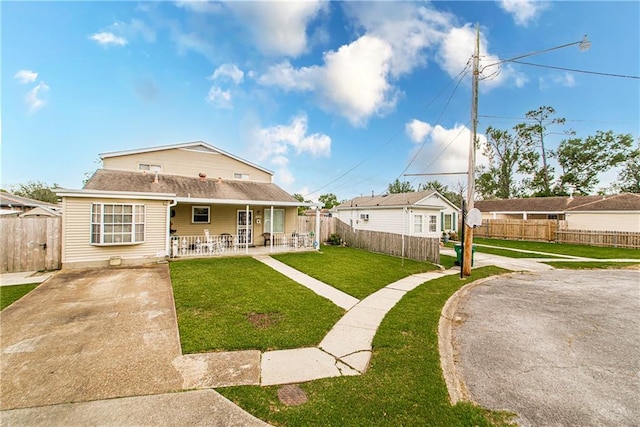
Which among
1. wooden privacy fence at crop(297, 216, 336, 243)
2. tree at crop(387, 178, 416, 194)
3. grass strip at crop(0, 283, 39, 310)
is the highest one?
tree at crop(387, 178, 416, 194)

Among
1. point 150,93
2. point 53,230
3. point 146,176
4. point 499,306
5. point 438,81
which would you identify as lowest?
point 499,306

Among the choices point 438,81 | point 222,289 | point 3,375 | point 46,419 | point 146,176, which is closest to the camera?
point 46,419

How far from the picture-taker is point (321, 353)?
4.21m

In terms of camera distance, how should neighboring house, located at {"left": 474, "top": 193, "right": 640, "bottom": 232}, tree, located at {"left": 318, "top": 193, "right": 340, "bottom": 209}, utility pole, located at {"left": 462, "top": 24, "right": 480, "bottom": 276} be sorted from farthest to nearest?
tree, located at {"left": 318, "top": 193, "right": 340, "bottom": 209}
neighboring house, located at {"left": 474, "top": 193, "right": 640, "bottom": 232}
utility pole, located at {"left": 462, "top": 24, "right": 480, "bottom": 276}

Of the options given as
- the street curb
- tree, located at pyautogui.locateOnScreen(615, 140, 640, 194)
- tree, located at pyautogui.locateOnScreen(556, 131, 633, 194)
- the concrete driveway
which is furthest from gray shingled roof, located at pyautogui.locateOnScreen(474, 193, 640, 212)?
the street curb

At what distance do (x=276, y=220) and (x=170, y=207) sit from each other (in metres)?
6.03

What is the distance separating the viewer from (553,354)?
14.3 feet

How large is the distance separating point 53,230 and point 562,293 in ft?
57.8

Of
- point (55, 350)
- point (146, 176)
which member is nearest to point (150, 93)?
point (146, 176)

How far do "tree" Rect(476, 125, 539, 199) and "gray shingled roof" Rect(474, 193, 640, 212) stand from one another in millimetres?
10853

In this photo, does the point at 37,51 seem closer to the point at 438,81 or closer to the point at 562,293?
the point at 438,81

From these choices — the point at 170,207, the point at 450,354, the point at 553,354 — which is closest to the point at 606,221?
the point at 553,354

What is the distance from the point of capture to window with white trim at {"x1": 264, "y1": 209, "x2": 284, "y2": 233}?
1652 centimetres

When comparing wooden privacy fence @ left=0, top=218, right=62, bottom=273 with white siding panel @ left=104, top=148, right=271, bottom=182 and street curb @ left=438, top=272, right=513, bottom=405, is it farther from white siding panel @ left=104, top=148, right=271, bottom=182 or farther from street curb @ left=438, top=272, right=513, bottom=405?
street curb @ left=438, top=272, right=513, bottom=405
